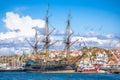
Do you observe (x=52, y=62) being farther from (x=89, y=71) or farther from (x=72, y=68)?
(x=89, y=71)

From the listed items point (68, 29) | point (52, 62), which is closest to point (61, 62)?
point (52, 62)

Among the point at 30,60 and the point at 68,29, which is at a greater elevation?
the point at 68,29

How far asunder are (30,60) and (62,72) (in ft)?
61.1

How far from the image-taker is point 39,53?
159750mm

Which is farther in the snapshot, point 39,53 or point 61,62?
point 39,53

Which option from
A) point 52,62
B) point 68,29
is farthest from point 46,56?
point 68,29

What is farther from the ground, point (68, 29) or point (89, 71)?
point (68, 29)

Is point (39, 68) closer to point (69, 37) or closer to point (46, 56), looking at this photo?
point (46, 56)

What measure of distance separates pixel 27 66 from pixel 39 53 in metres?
8.82

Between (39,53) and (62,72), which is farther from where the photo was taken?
(39,53)

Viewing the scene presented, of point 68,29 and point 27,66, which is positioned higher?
point 68,29

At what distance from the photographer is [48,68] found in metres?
147

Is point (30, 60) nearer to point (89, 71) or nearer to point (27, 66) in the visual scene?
point (27, 66)

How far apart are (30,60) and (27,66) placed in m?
3.60
